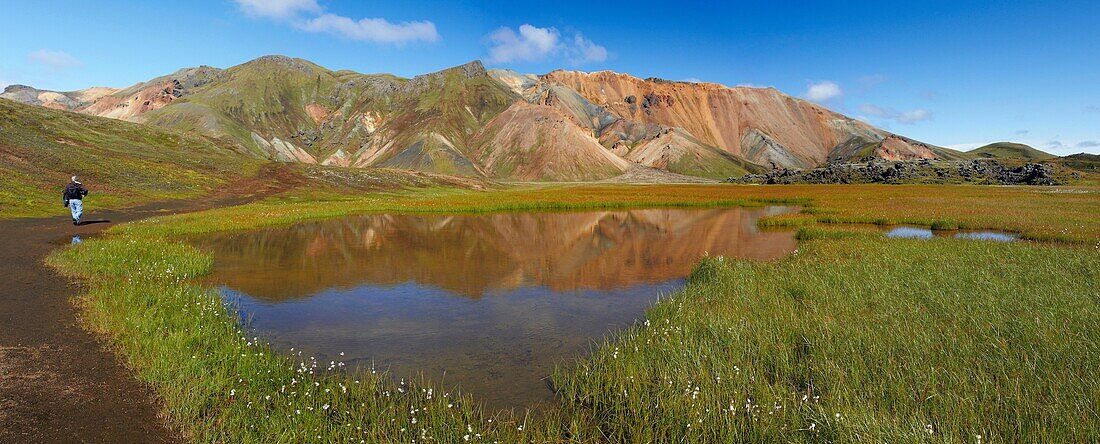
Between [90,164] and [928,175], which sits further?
[928,175]

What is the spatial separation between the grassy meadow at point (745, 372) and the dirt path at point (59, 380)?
38 cm

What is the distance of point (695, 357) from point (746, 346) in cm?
132

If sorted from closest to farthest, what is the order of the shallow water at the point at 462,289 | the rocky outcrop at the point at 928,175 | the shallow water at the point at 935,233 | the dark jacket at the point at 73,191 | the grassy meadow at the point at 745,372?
the grassy meadow at the point at 745,372 < the shallow water at the point at 462,289 < the shallow water at the point at 935,233 < the dark jacket at the point at 73,191 < the rocky outcrop at the point at 928,175

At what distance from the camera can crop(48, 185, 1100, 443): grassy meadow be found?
7082 mm

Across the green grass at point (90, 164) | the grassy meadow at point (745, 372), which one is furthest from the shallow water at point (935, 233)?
the green grass at point (90, 164)

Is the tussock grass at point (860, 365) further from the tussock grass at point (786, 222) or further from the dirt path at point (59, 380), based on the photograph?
the tussock grass at point (786, 222)

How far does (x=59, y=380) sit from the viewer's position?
884 centimetres

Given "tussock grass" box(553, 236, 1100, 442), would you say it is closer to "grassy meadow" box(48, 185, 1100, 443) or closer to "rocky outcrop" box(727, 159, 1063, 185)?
"grassy meadow" box(48, 185, 1100, 443)

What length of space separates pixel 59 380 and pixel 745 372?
11622mm

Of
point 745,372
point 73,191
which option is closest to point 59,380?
point 745,372

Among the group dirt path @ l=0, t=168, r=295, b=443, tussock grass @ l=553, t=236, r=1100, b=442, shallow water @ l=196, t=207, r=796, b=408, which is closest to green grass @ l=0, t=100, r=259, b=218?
Result: shallow water @ l=196, t=207, r=796, b=408

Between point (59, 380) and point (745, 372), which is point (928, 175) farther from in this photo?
point (59, 380)

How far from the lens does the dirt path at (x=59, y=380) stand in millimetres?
7336

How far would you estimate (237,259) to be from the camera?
23.2 metres
